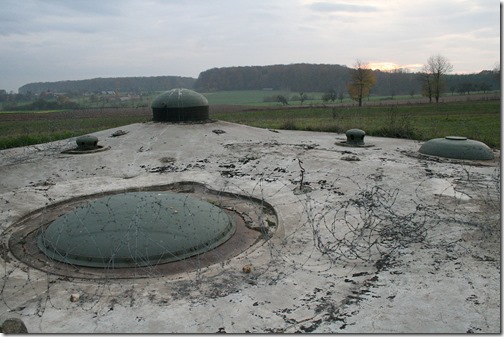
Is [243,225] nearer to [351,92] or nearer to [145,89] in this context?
[351,92]

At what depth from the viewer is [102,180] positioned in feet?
40.4

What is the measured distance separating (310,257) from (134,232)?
313 cm

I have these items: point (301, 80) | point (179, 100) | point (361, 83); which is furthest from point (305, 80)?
point (179, 100)

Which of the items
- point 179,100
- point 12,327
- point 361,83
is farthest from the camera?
point 361,83

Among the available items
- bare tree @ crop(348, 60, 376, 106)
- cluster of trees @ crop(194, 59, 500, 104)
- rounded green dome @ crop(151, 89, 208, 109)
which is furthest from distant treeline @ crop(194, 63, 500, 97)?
rounded green dome @ crop(151, 89, 208, 109)

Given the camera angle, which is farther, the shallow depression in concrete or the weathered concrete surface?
the shallow depression in concrete

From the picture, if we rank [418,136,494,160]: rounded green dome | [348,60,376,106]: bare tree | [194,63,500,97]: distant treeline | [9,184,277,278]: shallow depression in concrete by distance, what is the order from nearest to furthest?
[9,184,277,278]: shallow depression in concrete
[418,136,494,160]: rounded green dome
[348,60,376,106]: bare tree
[194,63,500,97]: distant treeline

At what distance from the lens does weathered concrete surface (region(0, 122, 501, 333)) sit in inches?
206

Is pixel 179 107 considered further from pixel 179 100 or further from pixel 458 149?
pixel 458 149

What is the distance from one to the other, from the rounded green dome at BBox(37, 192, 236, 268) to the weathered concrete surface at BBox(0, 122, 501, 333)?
601 mm

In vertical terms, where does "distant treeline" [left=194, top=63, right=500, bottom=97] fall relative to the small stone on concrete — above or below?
above

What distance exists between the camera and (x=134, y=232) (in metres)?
7.48

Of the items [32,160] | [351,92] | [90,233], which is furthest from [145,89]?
[90,233]

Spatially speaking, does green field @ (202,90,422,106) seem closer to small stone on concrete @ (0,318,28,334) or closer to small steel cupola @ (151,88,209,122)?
small steel cupola @ (151,88,209,122)
